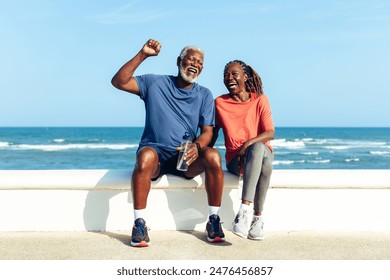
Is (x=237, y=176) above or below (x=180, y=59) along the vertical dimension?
below

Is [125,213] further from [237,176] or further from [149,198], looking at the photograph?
[237,176]

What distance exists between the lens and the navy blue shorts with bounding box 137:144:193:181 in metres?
3.10

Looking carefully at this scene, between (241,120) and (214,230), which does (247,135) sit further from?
(214,230)

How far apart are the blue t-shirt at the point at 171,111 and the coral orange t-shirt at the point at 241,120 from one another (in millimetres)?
106

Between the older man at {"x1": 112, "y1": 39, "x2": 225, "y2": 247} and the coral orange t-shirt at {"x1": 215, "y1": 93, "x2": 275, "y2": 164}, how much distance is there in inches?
4.3

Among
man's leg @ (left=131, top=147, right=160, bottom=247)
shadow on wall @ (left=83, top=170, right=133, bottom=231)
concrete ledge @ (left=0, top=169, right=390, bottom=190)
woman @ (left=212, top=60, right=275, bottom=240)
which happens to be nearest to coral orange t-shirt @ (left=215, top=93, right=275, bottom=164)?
woman @ (left=212, top=60, right=275, bottom=240)

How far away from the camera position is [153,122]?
10.4 ft

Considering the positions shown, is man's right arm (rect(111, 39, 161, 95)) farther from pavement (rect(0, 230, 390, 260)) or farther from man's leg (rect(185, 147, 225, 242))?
pavement (rect(0, 230, 390, 260))

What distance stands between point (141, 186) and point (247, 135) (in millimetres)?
851

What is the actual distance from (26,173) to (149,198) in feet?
3.10

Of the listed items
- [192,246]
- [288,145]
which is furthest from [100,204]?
[288,145]
